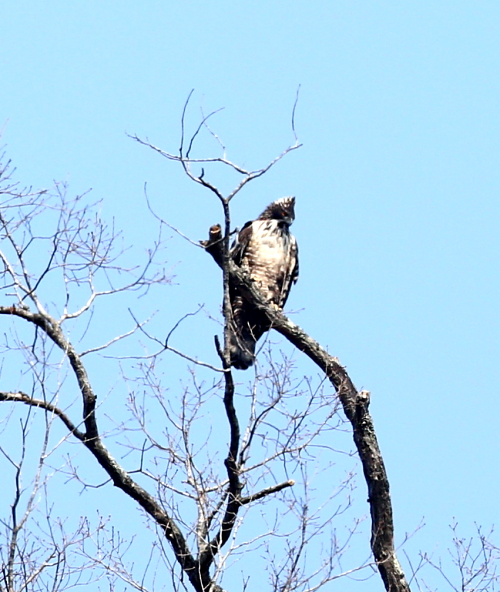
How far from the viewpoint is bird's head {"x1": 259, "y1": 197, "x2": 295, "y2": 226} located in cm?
925

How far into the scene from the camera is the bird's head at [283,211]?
9250mm

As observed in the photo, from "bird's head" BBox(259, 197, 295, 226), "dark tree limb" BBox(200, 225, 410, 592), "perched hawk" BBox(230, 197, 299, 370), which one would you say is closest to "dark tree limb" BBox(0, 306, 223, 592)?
"dark tree limb" BBox(200, 225, 410, 592)

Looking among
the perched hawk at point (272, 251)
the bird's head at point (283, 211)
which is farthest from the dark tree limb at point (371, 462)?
the bird's head at point (283, 211)

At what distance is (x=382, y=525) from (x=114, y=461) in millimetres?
1818

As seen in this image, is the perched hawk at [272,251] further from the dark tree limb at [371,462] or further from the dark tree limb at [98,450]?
the dark tree limb at [98,450]

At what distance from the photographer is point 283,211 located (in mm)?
9250

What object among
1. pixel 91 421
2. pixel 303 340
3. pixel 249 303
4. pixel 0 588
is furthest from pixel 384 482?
pixel 0 588

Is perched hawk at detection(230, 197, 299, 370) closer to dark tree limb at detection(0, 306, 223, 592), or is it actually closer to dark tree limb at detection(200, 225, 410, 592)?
dark tree limb at detection(200, 225, 410, 592)

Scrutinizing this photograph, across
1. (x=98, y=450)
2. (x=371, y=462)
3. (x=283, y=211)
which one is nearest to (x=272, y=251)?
(x=283, y=211)

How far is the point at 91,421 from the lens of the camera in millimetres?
6273

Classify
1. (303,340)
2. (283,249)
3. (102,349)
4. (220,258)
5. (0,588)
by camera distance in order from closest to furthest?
(0,588) < (102,349) < (220,258) < (303,340) < (283,249)

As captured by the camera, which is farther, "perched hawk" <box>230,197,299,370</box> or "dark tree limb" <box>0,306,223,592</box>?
"perched hawk" <box>230,197,299,370</box>

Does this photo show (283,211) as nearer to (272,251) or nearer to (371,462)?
(272,251)

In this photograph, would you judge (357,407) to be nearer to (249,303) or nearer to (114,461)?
(249,303)
